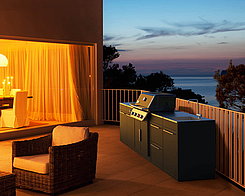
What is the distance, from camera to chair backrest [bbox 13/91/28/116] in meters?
8.66

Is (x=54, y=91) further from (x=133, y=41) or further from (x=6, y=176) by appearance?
(x=133, y=41)

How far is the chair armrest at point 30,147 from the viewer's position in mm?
4559

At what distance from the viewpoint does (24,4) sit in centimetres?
786

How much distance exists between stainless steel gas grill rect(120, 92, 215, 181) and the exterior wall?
10.9 feet

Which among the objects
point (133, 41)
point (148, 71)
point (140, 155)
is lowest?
point (140, 155)

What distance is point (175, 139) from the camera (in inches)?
187

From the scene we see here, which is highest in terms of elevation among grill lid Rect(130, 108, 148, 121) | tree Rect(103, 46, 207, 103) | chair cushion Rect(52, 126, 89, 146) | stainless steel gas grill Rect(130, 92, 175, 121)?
tree Rect(103, 46, 207, 103)

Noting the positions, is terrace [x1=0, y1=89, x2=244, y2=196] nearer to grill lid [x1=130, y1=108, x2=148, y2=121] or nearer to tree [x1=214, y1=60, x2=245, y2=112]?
grill lid [x1=130, y1=108, x2=148, y2=121]

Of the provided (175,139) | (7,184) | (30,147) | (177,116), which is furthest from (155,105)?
(7,184)

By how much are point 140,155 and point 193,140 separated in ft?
5.56

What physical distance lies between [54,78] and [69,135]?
206 inches

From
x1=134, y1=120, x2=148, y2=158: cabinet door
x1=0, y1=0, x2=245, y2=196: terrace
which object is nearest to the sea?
x1=0, y1=0, x2=245, y2=196: terrace

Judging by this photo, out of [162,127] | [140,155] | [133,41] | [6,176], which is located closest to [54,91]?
[140,155]

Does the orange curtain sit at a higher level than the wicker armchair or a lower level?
higher
